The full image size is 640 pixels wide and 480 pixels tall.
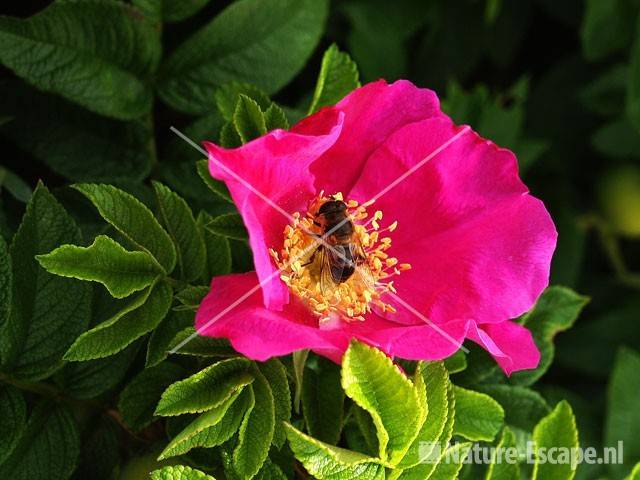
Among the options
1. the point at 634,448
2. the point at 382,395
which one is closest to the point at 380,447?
the point at 382,395

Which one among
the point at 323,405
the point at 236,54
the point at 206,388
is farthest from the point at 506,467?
the point at 236,54

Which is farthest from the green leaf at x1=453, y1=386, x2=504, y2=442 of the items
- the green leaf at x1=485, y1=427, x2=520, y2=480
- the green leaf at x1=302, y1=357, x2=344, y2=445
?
the green leaf at x1=302, y1=357, x2=344, y2=445

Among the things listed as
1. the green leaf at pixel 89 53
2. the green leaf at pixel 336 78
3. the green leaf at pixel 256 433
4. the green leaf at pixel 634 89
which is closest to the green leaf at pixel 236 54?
the green leaf at pixel 89 53

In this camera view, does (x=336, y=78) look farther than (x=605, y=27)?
No

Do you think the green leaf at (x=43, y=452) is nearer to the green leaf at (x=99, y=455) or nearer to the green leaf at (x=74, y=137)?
the green leaf at (x=99, y=455)

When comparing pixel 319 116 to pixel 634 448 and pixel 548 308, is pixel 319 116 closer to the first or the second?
pixel 548 308

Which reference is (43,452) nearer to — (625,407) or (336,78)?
(336,78)
